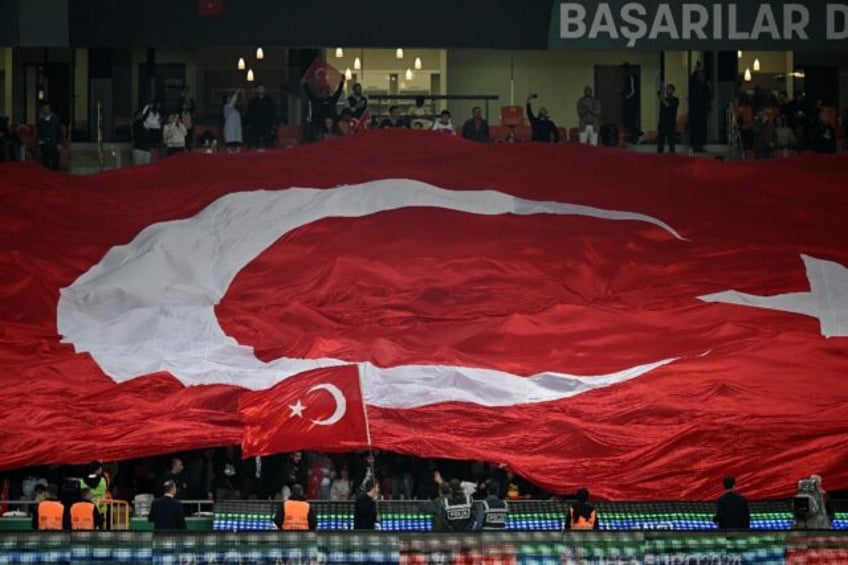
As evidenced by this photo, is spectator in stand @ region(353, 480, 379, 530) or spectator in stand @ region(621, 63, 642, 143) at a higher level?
spectator in stand @ region(621, 63, 642, 143)

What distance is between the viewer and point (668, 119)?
34812mm

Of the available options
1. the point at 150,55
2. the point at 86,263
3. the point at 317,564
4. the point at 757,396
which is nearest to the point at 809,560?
the point at 317,564

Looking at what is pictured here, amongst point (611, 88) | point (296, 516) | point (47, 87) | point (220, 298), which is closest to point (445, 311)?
point (220, 298)

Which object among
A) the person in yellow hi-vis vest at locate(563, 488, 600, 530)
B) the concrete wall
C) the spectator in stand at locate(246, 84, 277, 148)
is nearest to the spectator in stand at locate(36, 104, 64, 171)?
the spectator in stand at locate(246, 84, 277, 148)

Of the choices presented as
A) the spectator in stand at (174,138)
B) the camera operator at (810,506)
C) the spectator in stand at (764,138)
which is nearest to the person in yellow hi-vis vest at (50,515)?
the camera operator at (810,506)

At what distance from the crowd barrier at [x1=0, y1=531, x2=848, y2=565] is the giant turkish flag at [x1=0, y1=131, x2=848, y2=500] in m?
5.30

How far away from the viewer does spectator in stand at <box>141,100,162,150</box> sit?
112 ft

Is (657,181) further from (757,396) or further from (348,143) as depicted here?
(757,396)

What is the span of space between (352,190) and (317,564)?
43.1 feet

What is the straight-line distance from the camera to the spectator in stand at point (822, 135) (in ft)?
111

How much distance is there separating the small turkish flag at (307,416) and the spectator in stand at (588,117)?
1185cm

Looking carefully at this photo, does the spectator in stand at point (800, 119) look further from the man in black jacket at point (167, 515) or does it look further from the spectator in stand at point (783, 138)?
the man in black jacket at point (167, 515)

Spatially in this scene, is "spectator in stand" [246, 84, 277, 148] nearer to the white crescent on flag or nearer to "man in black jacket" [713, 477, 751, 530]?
the white crescent on flag

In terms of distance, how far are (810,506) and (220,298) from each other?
30.1 feet
